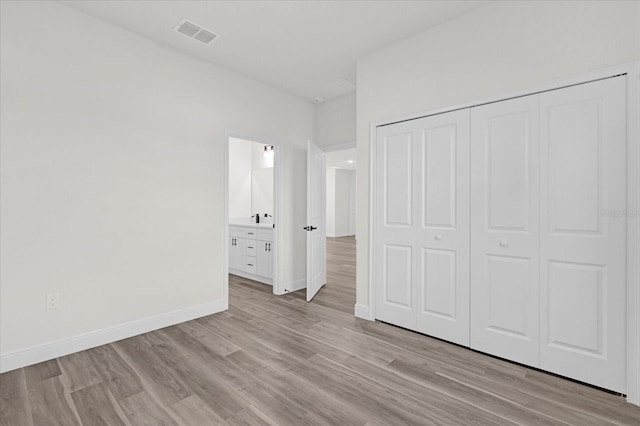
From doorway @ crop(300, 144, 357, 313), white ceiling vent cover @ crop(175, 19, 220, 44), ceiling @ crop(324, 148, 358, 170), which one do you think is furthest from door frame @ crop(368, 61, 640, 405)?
ceiling @ crop(324, 148, 358, 170)

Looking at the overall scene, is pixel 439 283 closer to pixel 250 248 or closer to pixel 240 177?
pixel 250 248

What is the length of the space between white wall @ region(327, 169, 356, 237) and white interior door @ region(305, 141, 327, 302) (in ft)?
25.0

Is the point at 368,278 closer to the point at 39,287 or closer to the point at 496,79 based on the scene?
the point at 496,79

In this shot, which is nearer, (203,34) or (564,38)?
(564,38)

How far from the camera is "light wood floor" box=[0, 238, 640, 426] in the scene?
5.83 feet

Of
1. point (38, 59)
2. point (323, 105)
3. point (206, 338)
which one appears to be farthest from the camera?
point (323, 105)

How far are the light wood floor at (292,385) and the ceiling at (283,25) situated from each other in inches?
117

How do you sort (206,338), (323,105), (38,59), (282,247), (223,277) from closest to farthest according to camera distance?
(38,59) → (206,338) → (223,277) → (282,247) → (323,105)

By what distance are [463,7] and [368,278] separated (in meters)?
2.72

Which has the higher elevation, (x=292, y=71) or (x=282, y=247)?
(x=292, y=71)

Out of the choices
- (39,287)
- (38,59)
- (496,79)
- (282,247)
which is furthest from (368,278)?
(38,59)

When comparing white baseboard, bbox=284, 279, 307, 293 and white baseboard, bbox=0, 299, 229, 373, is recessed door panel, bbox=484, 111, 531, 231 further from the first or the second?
white baseboard, bbox=0, 299, 229, 373

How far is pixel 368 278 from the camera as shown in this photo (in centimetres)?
335

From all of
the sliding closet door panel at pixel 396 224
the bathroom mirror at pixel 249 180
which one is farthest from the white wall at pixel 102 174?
the bathroom mirror at pixel 249 180
